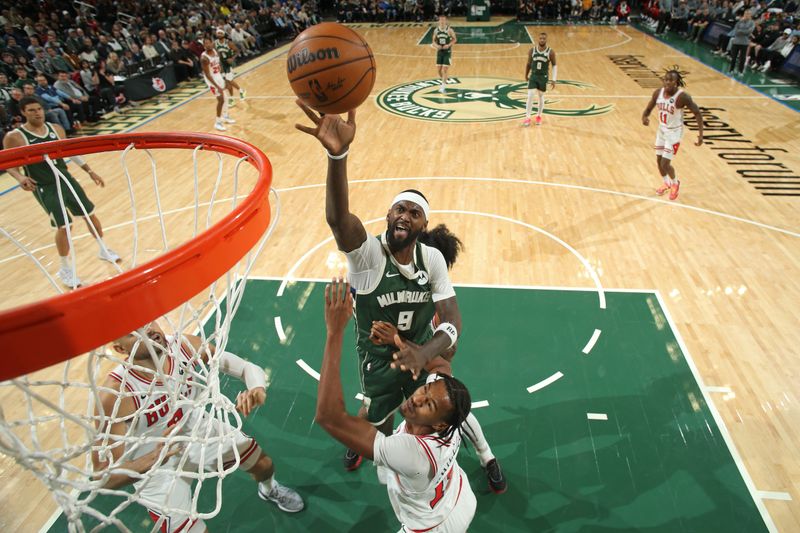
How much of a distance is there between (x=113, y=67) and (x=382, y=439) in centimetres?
1395

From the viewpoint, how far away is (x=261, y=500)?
11.1 feet

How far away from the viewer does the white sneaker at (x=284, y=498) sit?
130 inches

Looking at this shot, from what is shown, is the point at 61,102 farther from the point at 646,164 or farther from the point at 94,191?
the point at 646,164

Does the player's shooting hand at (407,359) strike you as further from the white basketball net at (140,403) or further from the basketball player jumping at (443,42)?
the basketball player jumping at (443,42)

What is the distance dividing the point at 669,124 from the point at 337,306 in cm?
621

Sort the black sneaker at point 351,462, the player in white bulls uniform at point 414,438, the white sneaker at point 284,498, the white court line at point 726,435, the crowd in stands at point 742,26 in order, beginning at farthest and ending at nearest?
the crowd in stands at point 742,26 → the black sneaker at point 351,462 → the white sneaker at point 284,498 → the white court line at point 726,435 → the player in white bulls uniform at point 414,438

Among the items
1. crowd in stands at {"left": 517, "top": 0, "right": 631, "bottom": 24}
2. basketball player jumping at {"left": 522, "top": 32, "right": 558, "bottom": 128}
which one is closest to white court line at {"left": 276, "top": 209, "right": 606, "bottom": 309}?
basketball player jumping at {"left": 522, "top": 32, "right": 558, "bottom": 128}

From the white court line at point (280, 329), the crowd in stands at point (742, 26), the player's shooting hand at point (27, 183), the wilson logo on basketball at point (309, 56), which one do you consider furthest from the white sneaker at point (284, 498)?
the crowd in stands at point (742, 26)

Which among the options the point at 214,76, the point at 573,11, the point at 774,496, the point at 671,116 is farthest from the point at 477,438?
the point at 573,11

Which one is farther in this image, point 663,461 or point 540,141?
point 540,141

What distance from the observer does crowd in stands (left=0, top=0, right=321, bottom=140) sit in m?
10.9

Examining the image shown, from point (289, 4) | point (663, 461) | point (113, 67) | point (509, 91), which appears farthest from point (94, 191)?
point (289, 4)

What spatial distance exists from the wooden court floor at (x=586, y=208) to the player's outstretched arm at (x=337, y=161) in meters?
2.92

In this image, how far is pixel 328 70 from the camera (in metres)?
2.44
